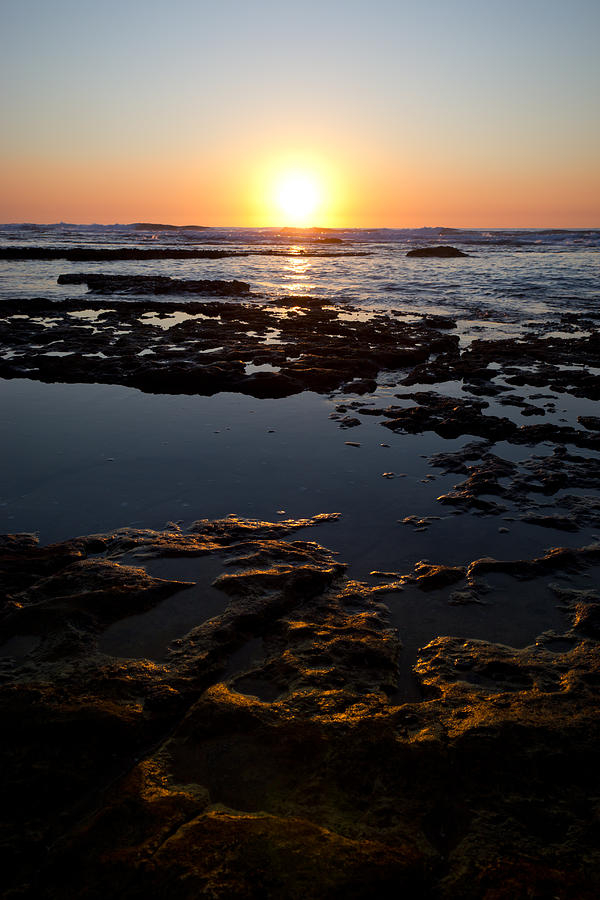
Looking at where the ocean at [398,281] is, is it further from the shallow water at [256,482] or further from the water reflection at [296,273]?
the shallow water at [256,482]

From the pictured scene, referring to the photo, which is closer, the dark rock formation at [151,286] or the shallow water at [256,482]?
the shallow water at [256,482]

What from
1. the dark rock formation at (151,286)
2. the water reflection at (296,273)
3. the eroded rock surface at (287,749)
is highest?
the water reflection at (296,273)

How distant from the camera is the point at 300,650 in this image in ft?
12.1

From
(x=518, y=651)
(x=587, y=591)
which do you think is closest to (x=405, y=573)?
(x=518, y=651)

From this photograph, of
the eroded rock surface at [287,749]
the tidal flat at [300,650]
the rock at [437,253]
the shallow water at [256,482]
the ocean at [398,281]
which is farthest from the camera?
the rock at [437,253]

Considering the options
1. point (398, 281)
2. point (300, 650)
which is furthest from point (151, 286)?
point (300, 650)

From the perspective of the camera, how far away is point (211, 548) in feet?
16.1

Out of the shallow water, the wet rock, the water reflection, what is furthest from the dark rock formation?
the wet rock

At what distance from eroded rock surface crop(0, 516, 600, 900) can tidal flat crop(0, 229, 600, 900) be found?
0.01 metres

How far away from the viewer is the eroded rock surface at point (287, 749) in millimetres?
2160

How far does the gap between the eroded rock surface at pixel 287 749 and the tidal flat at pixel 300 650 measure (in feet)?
0.04

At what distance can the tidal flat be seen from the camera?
Answer: 7.43ft

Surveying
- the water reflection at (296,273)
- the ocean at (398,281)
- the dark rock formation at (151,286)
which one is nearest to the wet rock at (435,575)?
the ocean at (398,281)

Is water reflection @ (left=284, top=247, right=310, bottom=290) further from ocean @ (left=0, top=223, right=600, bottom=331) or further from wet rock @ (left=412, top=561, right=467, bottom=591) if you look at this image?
wet rock @ (left=412, top=561, right=467, bottom=591)
